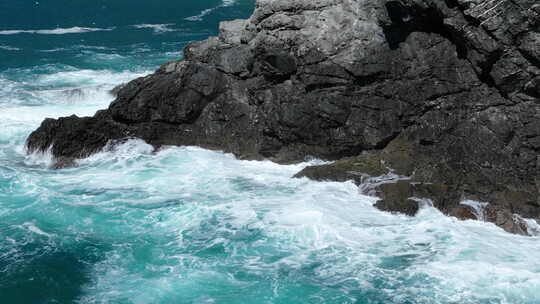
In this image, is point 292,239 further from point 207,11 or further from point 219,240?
point 207,11

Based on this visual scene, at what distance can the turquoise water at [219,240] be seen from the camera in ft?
55.1

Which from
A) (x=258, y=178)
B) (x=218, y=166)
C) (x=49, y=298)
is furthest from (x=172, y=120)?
(x=49, y=298)

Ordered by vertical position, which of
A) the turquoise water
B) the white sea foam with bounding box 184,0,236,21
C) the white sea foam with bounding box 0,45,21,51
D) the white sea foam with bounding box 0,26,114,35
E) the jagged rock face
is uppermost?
the white sea foam with bounding box 184,0,236,21

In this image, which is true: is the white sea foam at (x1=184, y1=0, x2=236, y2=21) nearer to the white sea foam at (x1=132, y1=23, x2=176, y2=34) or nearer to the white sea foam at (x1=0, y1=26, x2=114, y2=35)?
the white sea foam at (x1=132, y1=23, x2=176, y2=34)

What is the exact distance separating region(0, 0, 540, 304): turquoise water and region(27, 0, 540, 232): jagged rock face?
38.0 inches

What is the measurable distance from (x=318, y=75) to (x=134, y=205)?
8118 millimetres

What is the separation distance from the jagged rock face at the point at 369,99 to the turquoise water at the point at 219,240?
0.97 meters

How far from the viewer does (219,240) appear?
1948 cm

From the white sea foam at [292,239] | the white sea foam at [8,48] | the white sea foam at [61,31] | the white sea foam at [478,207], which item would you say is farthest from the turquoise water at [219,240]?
the white sea foam at [61,31]

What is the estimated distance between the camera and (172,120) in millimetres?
26547

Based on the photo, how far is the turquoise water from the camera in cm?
1678

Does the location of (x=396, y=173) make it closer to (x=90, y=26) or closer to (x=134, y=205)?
(x=134, y=205)

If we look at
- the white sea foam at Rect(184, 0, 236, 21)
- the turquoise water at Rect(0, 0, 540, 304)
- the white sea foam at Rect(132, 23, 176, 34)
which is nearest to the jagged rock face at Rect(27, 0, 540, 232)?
the turquoise water at Rect(0, 0, 540, 304)

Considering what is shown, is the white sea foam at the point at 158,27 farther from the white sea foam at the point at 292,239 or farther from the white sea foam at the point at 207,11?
the white sea foam at the point at 292,239
